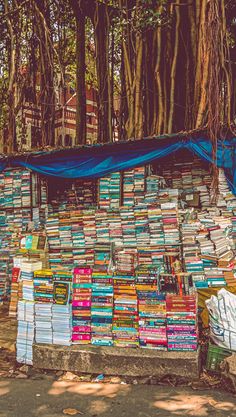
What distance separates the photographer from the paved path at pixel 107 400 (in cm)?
332

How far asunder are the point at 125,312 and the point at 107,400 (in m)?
0.91

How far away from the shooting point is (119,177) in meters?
6.97

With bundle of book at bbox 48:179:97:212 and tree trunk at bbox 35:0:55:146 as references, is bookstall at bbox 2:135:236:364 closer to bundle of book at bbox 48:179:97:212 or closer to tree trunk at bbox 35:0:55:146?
bundle of book at bbox 48:179:97:212

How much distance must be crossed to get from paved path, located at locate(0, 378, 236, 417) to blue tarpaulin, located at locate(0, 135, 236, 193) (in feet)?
12.3

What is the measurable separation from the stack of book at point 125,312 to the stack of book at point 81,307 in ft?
0.93

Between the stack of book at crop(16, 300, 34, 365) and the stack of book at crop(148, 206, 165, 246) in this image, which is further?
the stack of book at crop(148, 206, 165, 246)

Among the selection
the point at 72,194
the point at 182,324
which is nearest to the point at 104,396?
the point at 182,324

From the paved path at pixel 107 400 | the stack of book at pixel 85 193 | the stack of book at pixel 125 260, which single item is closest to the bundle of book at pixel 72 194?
the stack of book at pixel 85 193

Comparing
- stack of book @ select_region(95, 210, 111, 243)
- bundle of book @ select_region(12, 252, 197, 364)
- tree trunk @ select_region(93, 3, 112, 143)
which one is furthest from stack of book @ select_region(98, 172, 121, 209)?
bundle of book @ select_region(12, 252, 197, 364)

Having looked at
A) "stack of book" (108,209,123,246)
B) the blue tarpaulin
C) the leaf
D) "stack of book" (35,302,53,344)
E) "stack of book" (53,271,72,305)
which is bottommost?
the leaf

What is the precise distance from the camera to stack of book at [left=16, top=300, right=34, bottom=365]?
437 centimetres

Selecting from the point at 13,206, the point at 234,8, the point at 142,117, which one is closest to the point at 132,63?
the point at 142,117

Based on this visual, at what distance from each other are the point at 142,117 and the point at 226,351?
5.03 metres

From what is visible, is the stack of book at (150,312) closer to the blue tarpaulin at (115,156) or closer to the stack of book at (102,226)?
the stack of book at (102,226)
